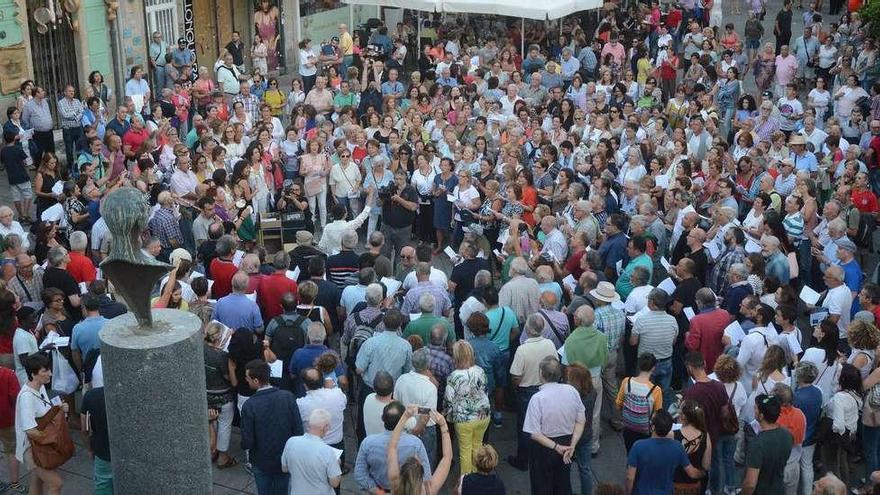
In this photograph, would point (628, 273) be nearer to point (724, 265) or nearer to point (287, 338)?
point (724, 265)

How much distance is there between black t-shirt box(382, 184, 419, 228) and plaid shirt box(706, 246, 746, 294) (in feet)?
12.5

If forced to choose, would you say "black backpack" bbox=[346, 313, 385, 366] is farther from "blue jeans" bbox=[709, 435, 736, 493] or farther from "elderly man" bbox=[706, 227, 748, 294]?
"elderly man" bbox=[706, 227, 748, 294]

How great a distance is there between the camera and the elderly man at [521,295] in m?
9.84

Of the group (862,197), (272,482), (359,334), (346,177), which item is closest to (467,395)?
(359,334)

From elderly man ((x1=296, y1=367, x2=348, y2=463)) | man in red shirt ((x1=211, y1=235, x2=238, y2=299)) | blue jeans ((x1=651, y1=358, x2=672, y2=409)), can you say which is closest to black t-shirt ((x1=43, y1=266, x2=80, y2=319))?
man in red shirt ((x1=211, y1=235, x2=238, y2=299))

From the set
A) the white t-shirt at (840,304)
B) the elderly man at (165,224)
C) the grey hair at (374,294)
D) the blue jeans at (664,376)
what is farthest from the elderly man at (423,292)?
the white t-shirt at (840,304)

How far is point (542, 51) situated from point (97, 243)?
46.9ft

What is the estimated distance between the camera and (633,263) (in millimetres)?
10500

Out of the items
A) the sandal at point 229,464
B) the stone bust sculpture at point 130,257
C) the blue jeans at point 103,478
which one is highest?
the stone bust sculpture at point 130,257

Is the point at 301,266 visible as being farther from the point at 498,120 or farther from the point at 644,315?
the point at 498,120

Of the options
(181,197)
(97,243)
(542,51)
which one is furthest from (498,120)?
(542,51)

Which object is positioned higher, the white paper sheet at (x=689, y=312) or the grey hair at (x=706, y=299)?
the grey hair at (x=706, y=299)

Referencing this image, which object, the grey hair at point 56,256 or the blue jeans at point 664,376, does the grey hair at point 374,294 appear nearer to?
the blue jeans at point 664,376

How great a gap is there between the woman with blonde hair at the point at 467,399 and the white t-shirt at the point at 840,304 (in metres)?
3.66
